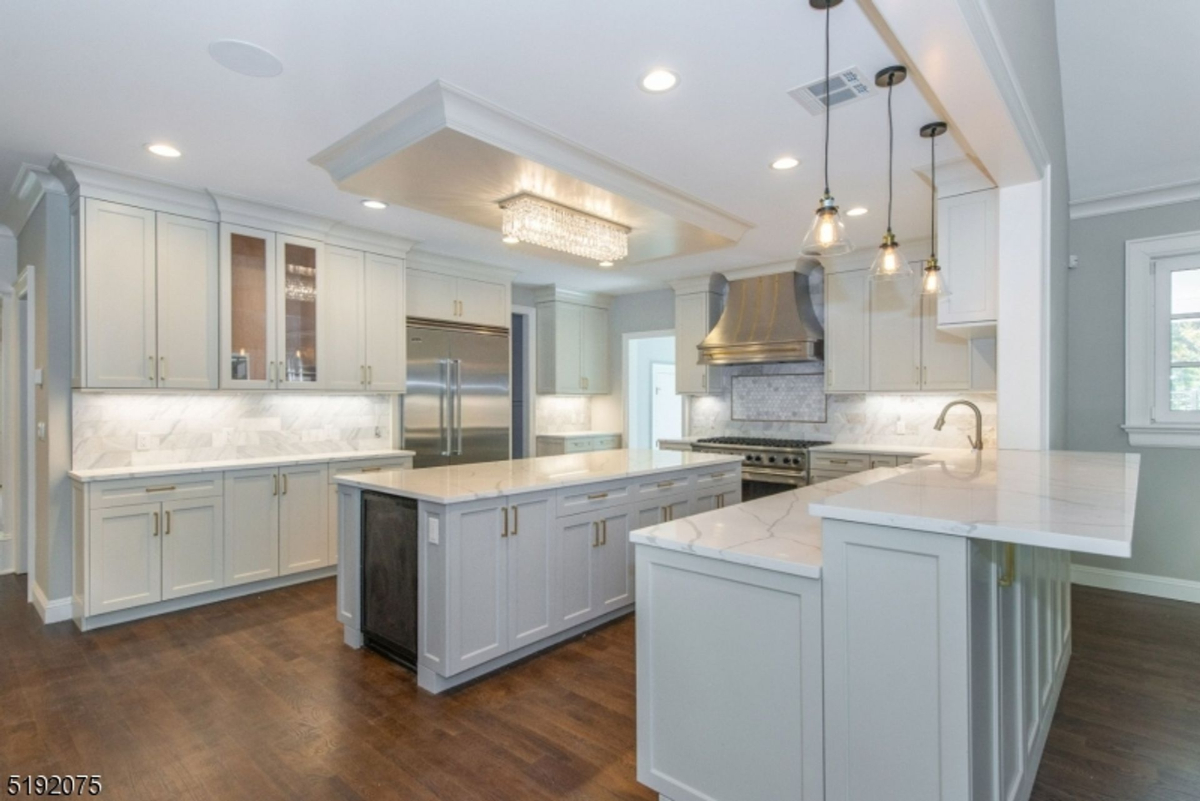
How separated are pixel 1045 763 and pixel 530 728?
1.82 meters

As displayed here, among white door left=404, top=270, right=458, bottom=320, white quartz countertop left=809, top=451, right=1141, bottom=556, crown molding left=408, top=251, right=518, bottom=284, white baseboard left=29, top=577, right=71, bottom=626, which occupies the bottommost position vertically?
white baseboard left=29, top=577, right=71, bottom=626

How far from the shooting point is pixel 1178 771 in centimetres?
212

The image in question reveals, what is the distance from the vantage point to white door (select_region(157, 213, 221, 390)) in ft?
12.2

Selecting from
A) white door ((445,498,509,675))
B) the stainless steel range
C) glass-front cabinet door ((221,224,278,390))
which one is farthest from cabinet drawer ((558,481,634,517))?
glass-front cabinet door ((221,224,278,390))

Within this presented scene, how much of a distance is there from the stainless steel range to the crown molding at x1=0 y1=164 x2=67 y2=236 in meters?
4.75

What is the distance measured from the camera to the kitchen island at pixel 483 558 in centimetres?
265

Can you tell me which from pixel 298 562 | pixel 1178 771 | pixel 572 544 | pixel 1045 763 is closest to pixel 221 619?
pixel 298 562

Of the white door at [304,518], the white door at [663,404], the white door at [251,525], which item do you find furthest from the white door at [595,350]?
the white door at [251,525]

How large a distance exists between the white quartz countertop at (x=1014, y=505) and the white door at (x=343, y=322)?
150 inches

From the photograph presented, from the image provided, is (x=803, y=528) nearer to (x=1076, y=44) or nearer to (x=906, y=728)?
(x=906, y=728)

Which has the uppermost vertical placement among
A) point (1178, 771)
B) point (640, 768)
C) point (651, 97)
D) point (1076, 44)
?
point (1076, 44)

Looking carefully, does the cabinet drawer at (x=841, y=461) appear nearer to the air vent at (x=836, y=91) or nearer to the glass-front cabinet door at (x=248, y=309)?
the air vent at (x=836, y=91)

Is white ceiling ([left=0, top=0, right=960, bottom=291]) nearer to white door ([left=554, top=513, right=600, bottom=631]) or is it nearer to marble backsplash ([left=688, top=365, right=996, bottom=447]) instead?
white door ([left=554, top=513, right=600, bottom=631])

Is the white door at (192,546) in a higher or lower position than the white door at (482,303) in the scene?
lower
